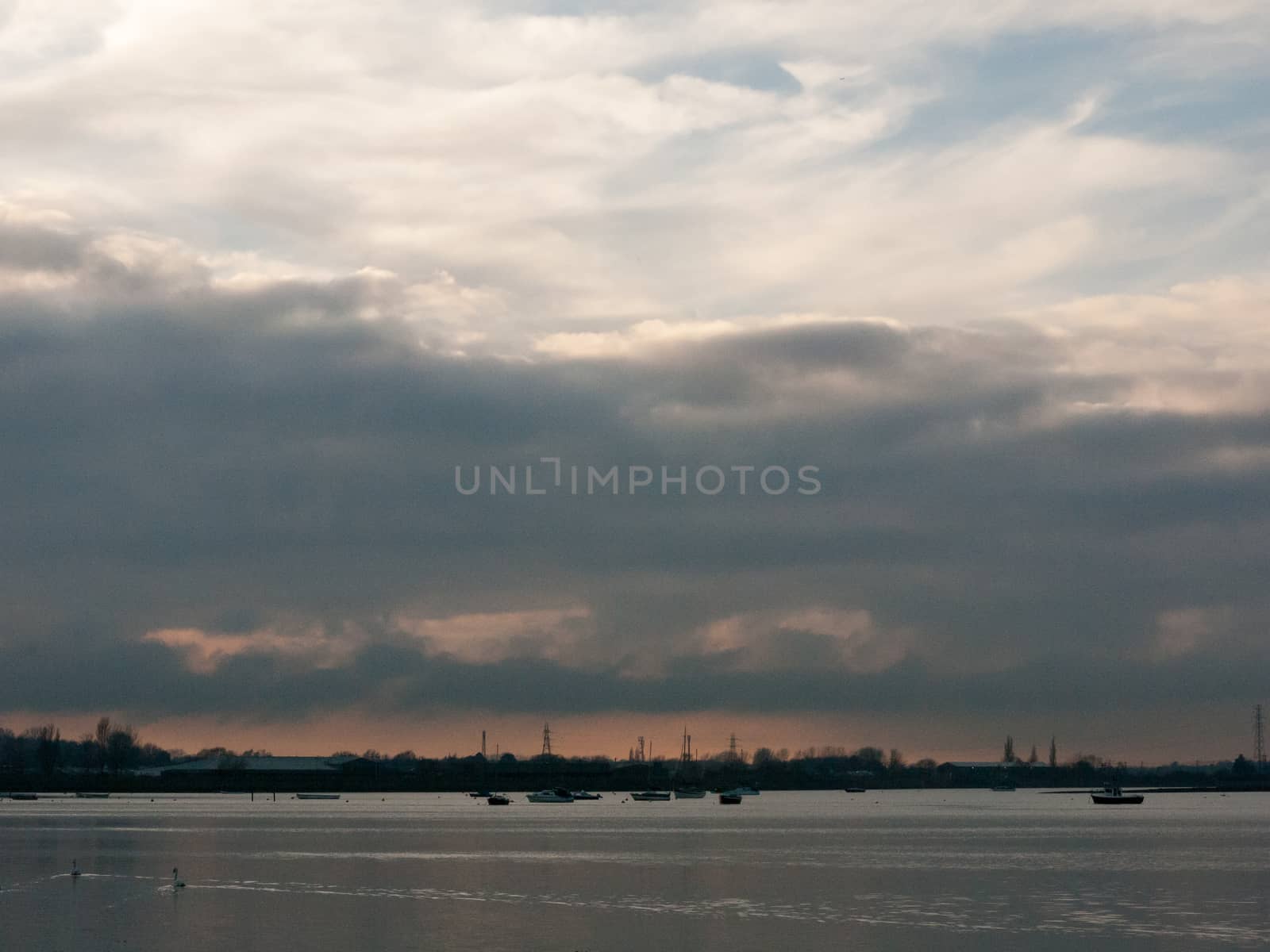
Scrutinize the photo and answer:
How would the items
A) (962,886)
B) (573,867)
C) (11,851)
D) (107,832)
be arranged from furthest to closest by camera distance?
(107,832), (11,851), (573,867), (962,886)

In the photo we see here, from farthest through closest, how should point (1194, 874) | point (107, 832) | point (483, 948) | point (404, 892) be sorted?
point (107, 832), point (1194, 874), point (404, 892), point (483, 948)

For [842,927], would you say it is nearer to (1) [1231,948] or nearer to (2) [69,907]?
(1) [1231,948]

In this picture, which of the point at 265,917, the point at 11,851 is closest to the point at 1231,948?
the point at 265,917

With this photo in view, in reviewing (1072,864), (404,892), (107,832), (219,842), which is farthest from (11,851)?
(1072,864)

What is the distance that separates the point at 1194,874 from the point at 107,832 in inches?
4181

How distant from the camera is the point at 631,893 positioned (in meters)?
79.9

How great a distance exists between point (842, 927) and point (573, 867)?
132 ft

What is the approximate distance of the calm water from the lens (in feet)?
197

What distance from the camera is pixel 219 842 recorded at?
13488 centimetres

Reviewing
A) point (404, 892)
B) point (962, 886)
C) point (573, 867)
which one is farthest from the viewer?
point (573, 867)

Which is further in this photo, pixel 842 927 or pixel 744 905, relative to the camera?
pixel 744 905

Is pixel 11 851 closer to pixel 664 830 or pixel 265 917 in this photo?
pixel 265 917

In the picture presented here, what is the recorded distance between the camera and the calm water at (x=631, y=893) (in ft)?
197

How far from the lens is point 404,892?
7906 centimetres
